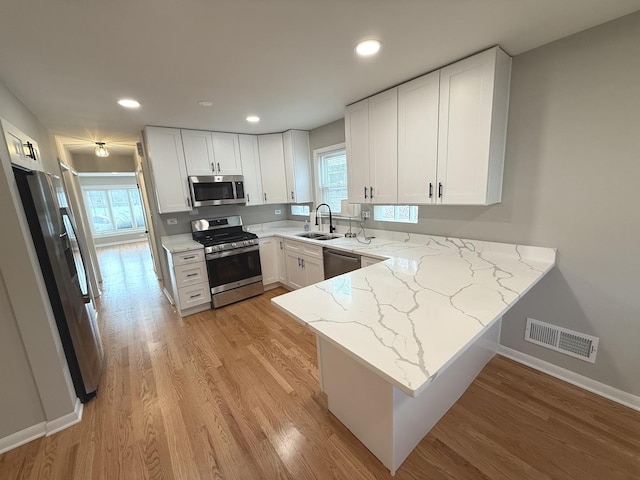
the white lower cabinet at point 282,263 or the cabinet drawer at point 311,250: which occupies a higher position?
the cabinet drawer at point 311,250

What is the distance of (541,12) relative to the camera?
4.56ft

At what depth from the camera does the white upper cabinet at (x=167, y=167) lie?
311 centimetres

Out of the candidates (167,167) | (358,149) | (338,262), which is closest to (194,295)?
(167,167)

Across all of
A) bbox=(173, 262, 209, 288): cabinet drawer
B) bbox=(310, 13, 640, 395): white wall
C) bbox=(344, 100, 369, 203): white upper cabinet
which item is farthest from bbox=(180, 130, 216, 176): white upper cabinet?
bbox=(310, 13, 640, 395): white wall

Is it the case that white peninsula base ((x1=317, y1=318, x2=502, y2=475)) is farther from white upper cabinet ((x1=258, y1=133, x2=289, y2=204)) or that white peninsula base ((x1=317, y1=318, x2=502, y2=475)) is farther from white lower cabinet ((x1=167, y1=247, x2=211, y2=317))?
white upper cabinet ((x1=258, y1=133, x2=289, y2=204))

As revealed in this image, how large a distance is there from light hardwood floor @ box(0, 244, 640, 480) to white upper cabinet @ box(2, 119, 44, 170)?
5.96 ft

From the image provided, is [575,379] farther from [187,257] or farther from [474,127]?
[187,257]

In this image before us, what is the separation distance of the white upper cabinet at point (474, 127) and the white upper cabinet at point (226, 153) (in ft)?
9.11

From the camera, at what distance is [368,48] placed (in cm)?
164

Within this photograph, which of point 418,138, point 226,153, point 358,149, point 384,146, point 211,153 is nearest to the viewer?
point 418,138

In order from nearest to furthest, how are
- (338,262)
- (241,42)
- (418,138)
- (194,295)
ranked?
(241,42), (418,138), (338,262), (194,295)

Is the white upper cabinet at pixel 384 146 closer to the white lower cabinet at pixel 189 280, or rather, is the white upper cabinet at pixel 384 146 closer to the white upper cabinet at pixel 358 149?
the white upper cabinet at pixel 358 149

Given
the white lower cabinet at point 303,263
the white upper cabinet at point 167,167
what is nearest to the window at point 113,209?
the white upper cabinet at point 167,167

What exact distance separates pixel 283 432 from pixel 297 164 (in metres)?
3.21
